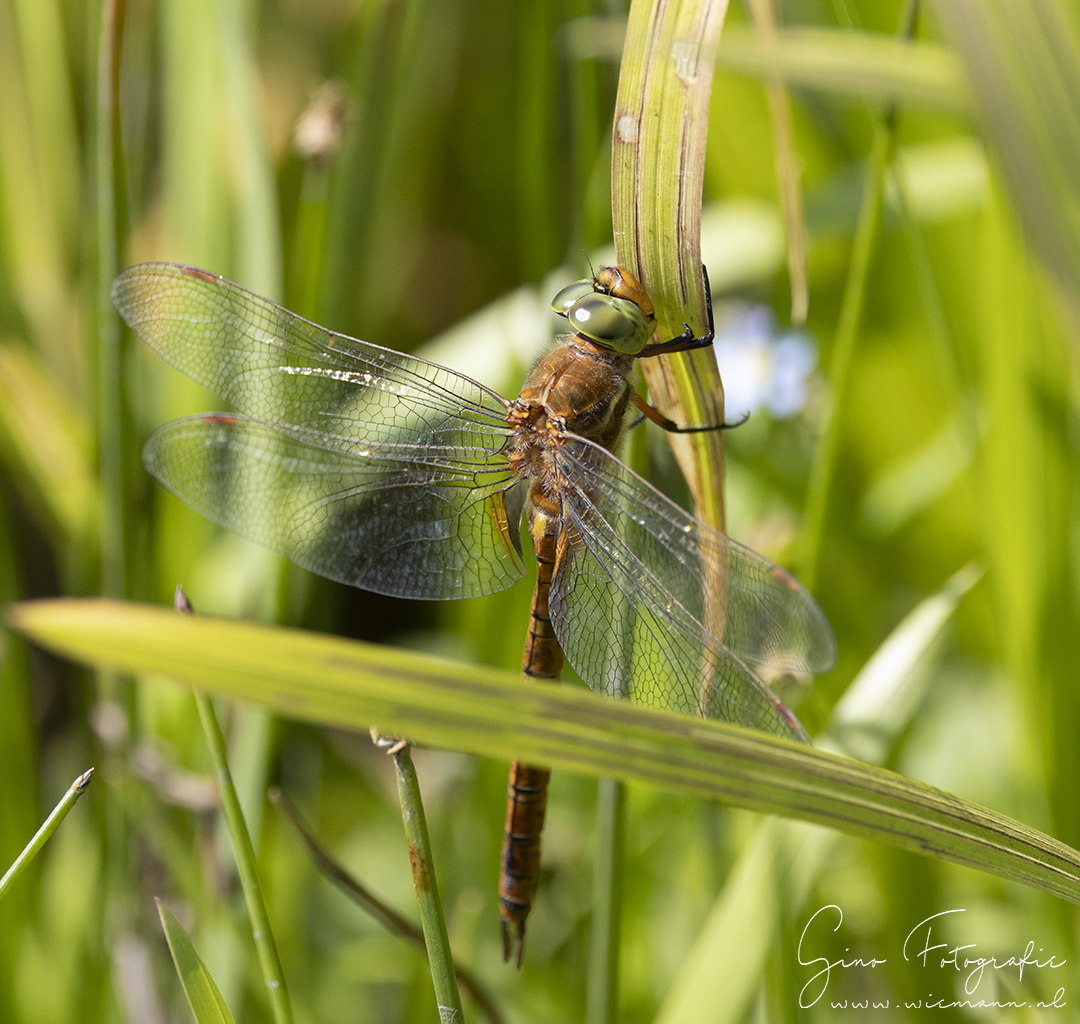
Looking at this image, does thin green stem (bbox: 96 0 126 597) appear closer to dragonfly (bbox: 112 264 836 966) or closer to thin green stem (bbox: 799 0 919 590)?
dragonfly (bbox: 112 264 836 966)

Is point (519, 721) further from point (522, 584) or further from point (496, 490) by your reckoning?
point (522, 584)

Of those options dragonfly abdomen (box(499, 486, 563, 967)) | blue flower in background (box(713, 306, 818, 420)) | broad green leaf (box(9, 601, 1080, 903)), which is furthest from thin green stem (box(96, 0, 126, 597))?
blue flower in background (box(713, 306, 818, 420))

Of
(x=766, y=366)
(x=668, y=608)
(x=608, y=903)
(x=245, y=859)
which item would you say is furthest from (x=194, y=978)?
(x=766, y=366)

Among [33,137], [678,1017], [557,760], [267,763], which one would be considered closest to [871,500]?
[678,1017]

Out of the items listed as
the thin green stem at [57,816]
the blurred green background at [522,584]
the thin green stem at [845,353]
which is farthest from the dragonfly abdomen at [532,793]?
the thin green stem at [57,816]

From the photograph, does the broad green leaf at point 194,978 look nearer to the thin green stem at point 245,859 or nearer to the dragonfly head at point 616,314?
the thin green stem at point 245,859
